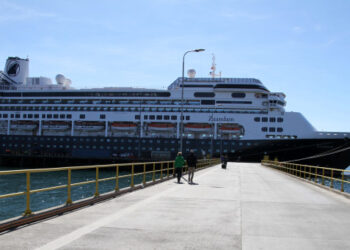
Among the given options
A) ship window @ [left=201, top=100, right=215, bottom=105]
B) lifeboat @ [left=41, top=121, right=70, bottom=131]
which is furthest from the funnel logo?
ship window @ [left=201, top=100, right=215, bottom=105]

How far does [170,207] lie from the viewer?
9.27m

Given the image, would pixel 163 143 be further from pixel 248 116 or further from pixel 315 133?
pixel 315 133

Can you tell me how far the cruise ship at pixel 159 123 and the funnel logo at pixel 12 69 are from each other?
29.6 ft

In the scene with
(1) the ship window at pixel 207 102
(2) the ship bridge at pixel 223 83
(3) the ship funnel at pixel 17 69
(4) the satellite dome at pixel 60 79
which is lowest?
(1) the ship window at pixel 207 102

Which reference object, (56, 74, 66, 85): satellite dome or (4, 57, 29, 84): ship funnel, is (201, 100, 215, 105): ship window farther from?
(4, 57, 29, 84): ship funnel

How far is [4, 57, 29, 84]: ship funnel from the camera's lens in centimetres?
6762

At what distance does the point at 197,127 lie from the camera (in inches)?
2071

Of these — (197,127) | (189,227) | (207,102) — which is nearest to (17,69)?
(197,127)

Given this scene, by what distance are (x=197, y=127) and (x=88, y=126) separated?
1754cm

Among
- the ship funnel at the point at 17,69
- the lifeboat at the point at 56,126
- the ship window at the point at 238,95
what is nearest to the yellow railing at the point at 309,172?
the ship window at the point at 238,95

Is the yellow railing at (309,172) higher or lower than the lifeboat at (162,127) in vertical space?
lower

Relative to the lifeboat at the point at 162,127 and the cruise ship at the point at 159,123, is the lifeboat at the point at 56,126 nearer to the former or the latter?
the cruise ship at the point at 159,123

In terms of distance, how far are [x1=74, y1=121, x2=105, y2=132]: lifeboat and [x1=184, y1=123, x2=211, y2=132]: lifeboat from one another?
14078 millimetres

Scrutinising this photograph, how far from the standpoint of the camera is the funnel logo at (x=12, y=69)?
67.9 m
